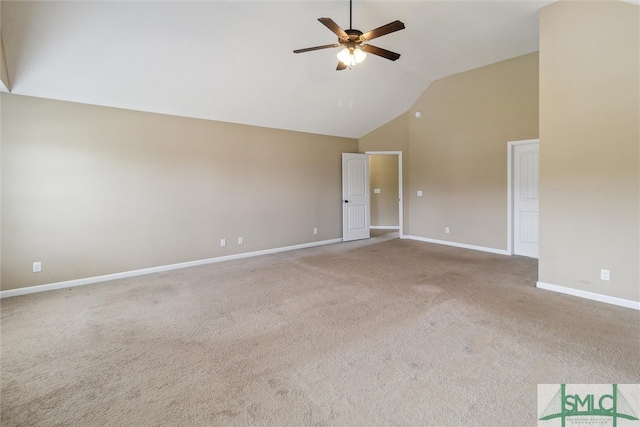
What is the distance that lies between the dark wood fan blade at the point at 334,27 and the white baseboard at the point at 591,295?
12.2 ft

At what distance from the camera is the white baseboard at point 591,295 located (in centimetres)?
319

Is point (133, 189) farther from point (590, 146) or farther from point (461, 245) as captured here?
point (461, 245)

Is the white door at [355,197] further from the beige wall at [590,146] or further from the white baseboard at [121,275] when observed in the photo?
the beige wall at [590,146]

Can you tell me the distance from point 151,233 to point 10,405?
3.10 meters

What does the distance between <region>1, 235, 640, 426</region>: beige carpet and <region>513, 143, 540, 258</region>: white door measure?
184 cm

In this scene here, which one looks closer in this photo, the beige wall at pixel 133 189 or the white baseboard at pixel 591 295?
the white baseboard at pixel 591 295

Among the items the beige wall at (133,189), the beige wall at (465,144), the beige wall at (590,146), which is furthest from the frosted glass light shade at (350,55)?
the beige wall at (465,144)

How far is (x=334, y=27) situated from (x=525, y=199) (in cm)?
468

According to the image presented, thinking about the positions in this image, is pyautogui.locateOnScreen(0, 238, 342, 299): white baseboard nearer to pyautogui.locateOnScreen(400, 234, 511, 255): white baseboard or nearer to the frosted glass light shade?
pyautogui.locateOnScreen(400, 234, 511, 255): white baseboard

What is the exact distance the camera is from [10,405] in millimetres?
1883

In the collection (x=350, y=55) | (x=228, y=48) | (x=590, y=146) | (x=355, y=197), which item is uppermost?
(x=228, y=48)

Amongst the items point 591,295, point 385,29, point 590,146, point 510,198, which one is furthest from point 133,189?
point 510,198

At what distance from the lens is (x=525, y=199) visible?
18.2 feet

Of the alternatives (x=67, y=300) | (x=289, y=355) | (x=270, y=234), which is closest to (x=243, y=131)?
(x=270, y=234)
